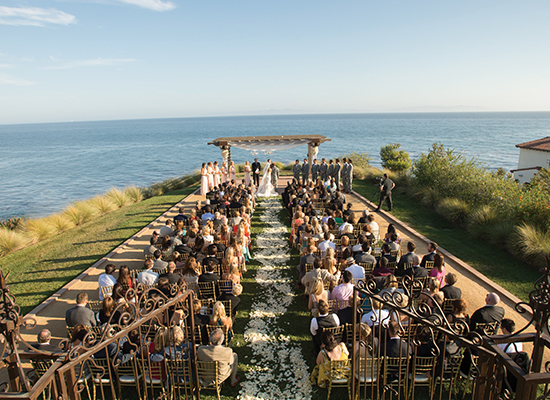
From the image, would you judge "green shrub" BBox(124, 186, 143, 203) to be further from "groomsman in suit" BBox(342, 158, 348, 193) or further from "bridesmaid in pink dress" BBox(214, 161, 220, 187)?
"groomsman in suit" BBox(342, 158, 348, 193)

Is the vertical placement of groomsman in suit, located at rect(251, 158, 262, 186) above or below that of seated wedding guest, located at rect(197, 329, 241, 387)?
above

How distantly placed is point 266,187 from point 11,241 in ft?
39.3

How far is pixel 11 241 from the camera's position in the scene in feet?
39.4

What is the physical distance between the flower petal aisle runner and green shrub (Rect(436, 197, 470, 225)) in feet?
25.9

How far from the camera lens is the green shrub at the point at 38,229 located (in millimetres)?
12945

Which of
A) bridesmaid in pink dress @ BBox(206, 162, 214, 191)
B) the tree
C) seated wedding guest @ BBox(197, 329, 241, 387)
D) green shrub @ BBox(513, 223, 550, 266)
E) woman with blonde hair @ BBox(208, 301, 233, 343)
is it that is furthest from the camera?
the tree

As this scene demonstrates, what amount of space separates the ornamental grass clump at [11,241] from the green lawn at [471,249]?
15.5 metres

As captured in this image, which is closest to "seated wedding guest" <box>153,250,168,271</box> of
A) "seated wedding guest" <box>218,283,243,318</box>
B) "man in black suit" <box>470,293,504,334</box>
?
"seated wedding guest" <box>218,283,243,318</box>

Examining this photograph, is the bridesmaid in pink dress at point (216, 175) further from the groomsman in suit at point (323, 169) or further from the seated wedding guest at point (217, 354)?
the seated wedding guest at point (217, 354)

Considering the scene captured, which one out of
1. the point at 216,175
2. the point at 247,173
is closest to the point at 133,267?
the point at 216,175

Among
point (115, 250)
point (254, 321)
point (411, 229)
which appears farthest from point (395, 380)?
point (115, 250)

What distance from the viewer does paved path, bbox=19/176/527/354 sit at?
709 centimetres

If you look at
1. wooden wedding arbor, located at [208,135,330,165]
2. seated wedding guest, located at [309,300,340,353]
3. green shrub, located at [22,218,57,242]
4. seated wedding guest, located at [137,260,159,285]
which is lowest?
green shrub, located at [22,218,57,242]

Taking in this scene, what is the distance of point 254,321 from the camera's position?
22.8ft
